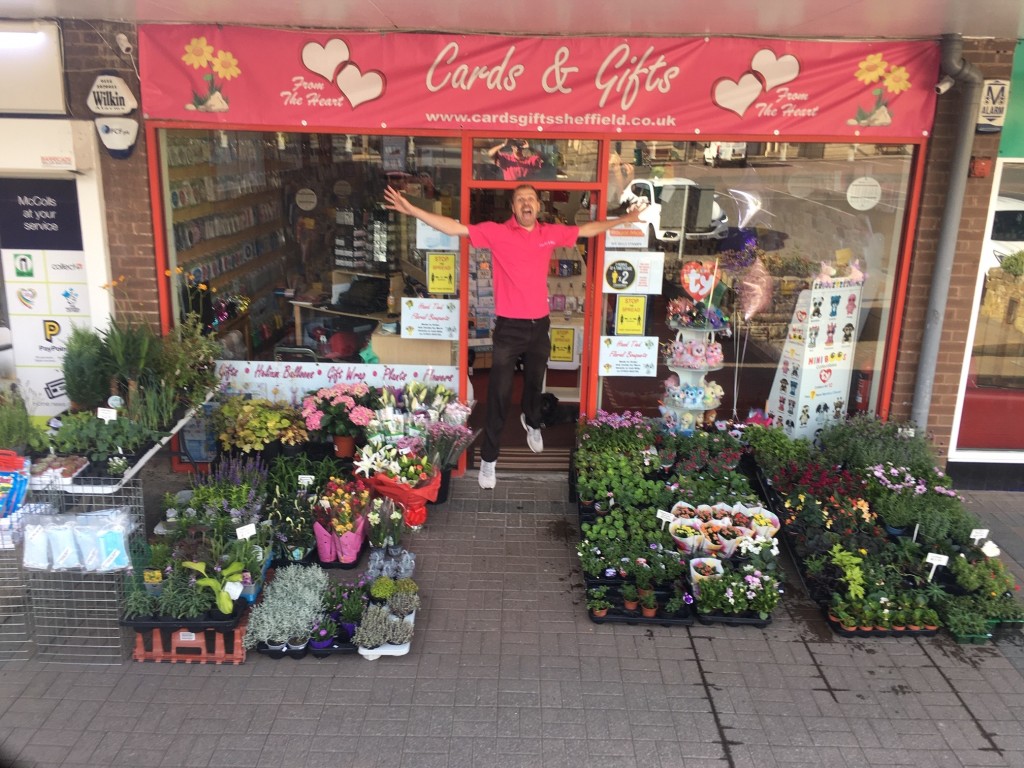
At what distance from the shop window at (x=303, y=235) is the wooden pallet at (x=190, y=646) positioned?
111 inches

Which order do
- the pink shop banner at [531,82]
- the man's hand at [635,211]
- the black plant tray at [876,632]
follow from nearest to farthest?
the black plant tray at [876,632], the pink shop banner at [531,82], the man's hand at [635,211]

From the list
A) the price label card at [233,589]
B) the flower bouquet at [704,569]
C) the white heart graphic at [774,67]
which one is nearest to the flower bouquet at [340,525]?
the price label card at [233,589]

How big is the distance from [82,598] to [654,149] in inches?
200

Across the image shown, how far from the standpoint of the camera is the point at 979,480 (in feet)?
23.2

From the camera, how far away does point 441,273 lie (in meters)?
6.79

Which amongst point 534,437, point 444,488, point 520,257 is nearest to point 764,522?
point 534,437

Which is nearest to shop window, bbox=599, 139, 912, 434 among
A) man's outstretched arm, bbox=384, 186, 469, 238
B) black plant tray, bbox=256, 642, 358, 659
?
man's outstretched arm, bbox=384, 186, 469, 238

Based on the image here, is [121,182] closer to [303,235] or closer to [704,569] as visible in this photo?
[303,235]

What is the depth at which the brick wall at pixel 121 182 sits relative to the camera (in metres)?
6.05

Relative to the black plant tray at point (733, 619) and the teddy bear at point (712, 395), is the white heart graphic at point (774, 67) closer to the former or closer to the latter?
the teddy bear at point (712, 395)

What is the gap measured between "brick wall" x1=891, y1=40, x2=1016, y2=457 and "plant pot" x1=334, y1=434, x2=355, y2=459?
14.7 feet

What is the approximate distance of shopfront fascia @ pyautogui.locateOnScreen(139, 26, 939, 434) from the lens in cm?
612

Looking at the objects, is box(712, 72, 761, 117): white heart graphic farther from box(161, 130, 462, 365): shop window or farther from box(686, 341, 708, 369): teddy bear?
box(161, 130, 462, 365): shop window

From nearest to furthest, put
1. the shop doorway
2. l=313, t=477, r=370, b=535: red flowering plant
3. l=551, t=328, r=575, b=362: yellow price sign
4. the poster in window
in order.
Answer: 1. l=313, t=477, r=370, b=535: red flowering plant
2. the shop doorway
3. the poster in window
4. l=551, t=328, r=575, b=362: yellow price sign
